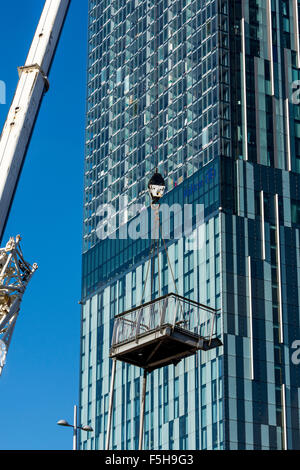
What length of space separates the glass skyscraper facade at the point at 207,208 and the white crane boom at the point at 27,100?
80.7m

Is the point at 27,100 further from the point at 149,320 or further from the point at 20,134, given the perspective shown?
the point at 149,320

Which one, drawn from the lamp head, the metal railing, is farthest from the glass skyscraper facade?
the metal railing

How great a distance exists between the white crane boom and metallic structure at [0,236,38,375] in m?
1.32

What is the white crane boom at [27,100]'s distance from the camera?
1624 inches

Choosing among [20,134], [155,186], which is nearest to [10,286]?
[20,134]

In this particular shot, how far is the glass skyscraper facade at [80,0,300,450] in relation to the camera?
126812 mm

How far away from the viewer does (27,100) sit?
43500 mm

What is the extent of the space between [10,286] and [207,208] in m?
96.0

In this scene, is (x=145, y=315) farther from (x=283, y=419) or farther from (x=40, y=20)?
(x=283, y=419)

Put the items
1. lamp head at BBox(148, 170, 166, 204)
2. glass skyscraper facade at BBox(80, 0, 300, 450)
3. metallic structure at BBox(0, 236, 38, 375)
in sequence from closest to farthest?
metallic structure at BBox(0, 236, 38, 375), lamp head at BBox(148, 170, 166, 204), glass skyscraper facade at BBox(80, 0, 300, 450)

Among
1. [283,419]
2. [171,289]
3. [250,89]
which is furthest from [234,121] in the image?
[283,419]

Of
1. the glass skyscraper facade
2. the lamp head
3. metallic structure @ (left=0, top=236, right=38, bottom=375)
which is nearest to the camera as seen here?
metallic structure @ (left=0, top=236, right=38, bottom=375)

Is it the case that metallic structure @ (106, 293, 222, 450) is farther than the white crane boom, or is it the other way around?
metallic structure @ (106, 293, 222, 450)

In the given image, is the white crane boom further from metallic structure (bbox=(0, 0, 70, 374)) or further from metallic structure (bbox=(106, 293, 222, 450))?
metallic structure (bbox=(106, 293, 222, 450))
